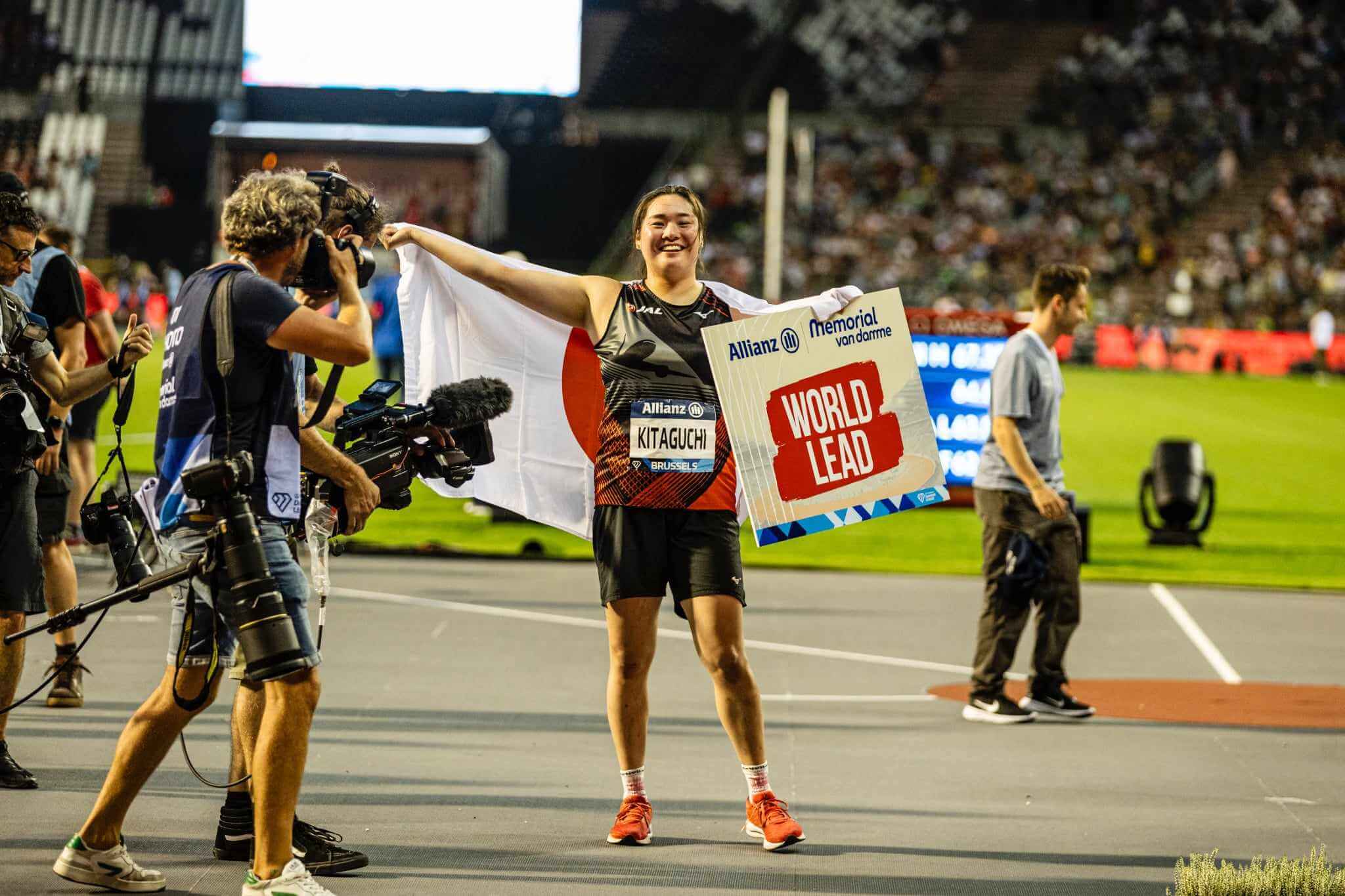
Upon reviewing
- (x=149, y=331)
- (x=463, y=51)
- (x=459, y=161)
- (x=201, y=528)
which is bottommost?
(x=201, y=528)

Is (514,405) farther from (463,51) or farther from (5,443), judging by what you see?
(463,51)

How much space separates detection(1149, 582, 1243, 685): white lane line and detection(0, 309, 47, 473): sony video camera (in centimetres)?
638

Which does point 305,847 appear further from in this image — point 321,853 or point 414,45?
point 414,45

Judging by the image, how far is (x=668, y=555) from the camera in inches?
223

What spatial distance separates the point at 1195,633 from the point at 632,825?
21.4 feet

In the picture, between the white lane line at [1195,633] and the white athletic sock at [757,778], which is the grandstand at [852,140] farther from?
the white athletic sock at [757,778]

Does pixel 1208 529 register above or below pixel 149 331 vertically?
below

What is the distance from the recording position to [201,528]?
15.5 ft

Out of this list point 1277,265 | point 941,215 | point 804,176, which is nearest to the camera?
point 1277,265

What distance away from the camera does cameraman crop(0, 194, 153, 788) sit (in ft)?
19.5

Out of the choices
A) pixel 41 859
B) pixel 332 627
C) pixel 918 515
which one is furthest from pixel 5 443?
pixel 918 515

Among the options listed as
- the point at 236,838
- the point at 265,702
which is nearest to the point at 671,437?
the point at 265,702

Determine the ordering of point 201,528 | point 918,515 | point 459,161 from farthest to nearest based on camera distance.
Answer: point 459,161 < point 918,515 < point 201,528

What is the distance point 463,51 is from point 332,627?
38938mm
